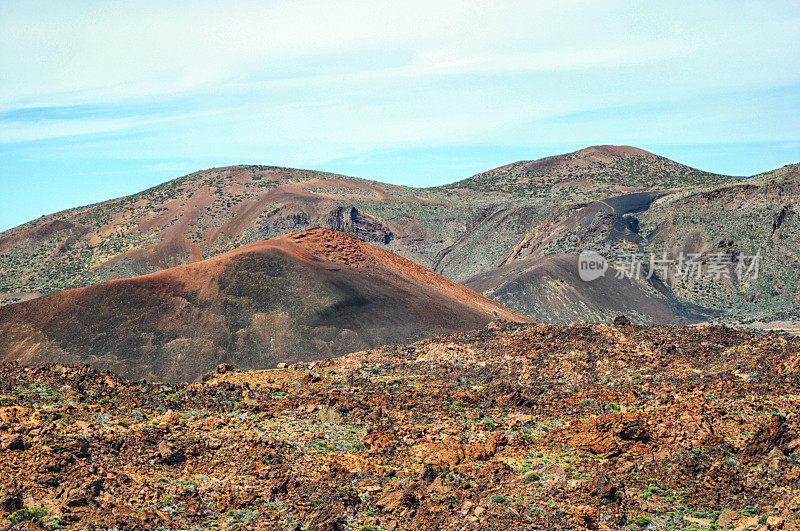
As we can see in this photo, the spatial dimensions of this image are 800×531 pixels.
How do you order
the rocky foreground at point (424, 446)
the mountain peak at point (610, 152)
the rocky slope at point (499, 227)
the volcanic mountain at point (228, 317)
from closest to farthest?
1. the rocky foreground at point (424, 446)
2. the volcanic mountain at point (228, 317)
3. the rocky slope at point (499, 227)
4. the mountain peak at point (610, 152)

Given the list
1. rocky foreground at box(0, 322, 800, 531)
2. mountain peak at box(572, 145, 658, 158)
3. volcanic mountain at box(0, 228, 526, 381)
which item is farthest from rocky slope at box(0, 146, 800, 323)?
rocky foreground at box(0, 322, 800, 531)

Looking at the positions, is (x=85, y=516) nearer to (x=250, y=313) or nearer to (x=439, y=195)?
(x=250, y=313)

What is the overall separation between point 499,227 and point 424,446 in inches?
3340

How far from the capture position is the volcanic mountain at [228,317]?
3759 centimetres

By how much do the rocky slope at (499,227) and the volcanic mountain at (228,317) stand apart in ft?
82.3

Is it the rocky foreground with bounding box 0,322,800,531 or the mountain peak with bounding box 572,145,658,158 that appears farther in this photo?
the mountain peak with bounding box 572,145,658,158

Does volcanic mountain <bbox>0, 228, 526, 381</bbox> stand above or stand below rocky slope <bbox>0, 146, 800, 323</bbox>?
below

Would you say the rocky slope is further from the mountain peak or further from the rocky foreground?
the rocky foreground

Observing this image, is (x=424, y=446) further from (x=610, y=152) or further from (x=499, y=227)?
(x=610, y=152)

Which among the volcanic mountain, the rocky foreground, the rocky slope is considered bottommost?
the rocky foreground

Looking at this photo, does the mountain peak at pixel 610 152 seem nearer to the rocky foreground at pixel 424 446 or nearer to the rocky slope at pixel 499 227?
the rocky slope at pixel 499 227

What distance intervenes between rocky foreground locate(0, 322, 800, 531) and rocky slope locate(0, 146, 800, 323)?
1632 inches

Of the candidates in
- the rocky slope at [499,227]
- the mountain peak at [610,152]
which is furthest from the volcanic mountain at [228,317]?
the mountain peak at [610,152]

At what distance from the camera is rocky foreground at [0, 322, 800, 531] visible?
52.5ft
